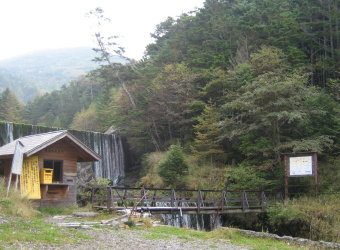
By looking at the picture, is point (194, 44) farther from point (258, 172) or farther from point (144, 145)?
point (258, 172)

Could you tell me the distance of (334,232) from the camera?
1728 centimetres

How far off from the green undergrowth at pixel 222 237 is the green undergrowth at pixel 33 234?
2.48m

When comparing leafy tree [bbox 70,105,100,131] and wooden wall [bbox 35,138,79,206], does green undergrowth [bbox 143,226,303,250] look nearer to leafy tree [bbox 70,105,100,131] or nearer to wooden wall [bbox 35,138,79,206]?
wooden wall [bbox 35,138,79,206]

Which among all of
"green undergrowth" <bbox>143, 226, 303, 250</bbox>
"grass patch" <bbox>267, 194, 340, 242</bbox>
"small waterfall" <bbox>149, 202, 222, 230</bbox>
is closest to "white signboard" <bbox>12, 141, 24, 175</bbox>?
"green undergrowth" <bbox>143, 226, 303, 250</bbox>

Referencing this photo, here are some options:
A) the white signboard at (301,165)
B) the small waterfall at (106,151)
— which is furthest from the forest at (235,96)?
the small waterfall at (106,151)

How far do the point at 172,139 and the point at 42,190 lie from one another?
18624 millimetres

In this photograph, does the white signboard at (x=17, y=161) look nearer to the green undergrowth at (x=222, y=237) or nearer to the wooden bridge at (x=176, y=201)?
the wooden bridge at (x=176, y=201)

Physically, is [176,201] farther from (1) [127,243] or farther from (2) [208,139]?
(2) [208,139]

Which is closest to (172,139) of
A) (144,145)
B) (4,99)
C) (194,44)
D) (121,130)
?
(144,145)

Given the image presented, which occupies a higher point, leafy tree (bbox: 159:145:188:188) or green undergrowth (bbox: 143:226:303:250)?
leafy tree (bbox: 159:145:188:188)

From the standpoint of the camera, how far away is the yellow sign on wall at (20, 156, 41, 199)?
17594 mm

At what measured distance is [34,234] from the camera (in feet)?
32.0

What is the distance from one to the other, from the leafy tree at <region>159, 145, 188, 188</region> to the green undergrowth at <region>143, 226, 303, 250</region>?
11913 millimetres

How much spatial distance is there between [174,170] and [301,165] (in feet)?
31.2
